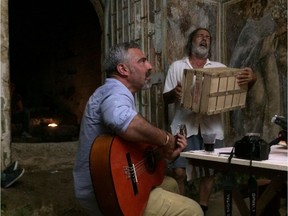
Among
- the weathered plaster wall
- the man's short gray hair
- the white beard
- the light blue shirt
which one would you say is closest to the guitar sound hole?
the light blue shirt

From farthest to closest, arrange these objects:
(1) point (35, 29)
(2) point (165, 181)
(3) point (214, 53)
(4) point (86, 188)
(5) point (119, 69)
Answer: (1) point (35, 29), (3) point (214, 53), (2) point (165, 181), (5) point (119, 69), (4) point (86, 188)

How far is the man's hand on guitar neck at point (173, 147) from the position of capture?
2502 mm

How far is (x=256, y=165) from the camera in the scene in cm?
208

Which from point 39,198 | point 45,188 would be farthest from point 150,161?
point 45,188

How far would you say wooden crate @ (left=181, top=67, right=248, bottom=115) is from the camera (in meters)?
3.18

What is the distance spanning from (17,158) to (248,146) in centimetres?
298

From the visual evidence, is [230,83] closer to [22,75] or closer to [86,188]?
[86,188]

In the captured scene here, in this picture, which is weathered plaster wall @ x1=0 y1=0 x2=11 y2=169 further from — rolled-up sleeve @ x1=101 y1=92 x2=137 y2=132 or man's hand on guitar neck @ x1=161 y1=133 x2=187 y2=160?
man's hand on guitar neck @ x1=161 y1=133 x2=187 y2=160

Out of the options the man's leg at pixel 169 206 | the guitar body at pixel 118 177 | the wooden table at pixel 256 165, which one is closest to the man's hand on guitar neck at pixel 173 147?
the wooden table at pixel 256 165

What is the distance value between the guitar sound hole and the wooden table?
230mm

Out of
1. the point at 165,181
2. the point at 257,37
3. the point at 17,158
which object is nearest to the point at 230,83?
the point at 165,181

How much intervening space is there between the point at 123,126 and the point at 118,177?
11.2 inches

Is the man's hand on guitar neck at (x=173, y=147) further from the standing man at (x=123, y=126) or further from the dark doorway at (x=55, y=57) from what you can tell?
the dark doorway at (x=55, y=57)

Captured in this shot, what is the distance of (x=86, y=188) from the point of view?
7.69ft
